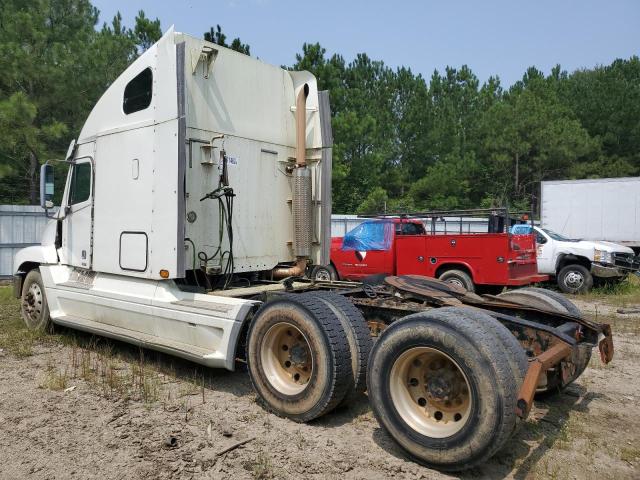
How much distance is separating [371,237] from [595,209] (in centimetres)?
929

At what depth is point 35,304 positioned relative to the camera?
7367 mm

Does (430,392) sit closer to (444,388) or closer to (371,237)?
(444,388)

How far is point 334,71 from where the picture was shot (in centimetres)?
2475

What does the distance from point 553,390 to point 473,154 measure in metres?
32.2

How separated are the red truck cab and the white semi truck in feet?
16.0

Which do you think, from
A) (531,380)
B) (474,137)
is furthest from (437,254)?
(474,137)

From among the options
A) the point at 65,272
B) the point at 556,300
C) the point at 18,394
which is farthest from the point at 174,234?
the point at 556,300

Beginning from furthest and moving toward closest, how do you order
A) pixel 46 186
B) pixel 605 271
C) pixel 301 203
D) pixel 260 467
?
pixel 605 271 → pixel 46 186 → pixel 301 203 → pixel 260 467

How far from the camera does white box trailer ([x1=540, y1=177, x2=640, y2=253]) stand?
656 inches

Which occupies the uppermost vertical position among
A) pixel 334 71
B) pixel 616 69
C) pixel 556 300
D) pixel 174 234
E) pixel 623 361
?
pixel 616 69

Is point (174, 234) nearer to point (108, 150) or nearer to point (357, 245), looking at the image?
point (108, 150)

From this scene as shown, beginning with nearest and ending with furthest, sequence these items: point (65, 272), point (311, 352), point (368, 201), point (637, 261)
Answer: point (311, 352)
point (65, 272)
point (637, 261)
point (368, 201)

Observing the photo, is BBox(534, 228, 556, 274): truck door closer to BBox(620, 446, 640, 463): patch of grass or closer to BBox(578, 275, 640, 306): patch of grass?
BBox(578, 275, 640, 306): patch of grass

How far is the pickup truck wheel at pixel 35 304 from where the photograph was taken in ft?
23.7
